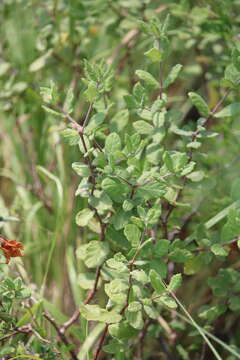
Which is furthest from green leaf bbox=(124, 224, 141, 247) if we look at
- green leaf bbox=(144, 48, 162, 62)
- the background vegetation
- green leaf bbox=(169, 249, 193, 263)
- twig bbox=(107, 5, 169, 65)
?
twig bbox=(107, 5, 169, 65)

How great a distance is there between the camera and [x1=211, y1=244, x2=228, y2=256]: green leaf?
1.08 meters

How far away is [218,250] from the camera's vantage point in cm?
109

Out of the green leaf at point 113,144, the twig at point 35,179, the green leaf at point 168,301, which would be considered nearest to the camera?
the green leaf at point 168,301

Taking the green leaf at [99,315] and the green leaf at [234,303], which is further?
the green leaf at [234,303]

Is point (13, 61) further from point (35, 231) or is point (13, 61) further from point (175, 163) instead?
point (175, 163)

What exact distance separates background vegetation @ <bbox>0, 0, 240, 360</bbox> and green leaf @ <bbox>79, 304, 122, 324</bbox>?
0.09ft

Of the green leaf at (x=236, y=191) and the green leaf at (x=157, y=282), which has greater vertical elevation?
the green leaf at (x=157, y=282)

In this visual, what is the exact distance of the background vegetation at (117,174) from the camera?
1.07 metres

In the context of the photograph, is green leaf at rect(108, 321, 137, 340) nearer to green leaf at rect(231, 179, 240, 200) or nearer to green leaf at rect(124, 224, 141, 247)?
green leaf at rect(124, 224, 141, 247)

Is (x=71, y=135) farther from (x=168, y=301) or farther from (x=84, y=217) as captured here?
(x=168, y=301)

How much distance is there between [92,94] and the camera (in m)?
0.99

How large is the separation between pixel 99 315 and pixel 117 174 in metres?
0.27

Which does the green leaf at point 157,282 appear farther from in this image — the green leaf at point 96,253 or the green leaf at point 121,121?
the green leaf at point 121,121

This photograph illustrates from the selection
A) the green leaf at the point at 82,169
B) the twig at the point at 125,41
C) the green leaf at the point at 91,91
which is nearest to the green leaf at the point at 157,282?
the green leaf at the point at 82,169
